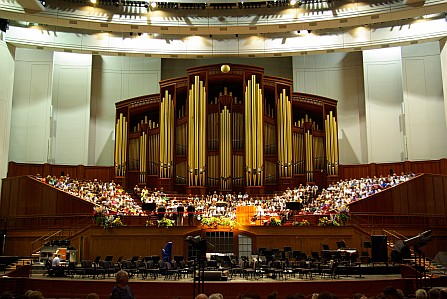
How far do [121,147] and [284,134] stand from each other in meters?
7.89

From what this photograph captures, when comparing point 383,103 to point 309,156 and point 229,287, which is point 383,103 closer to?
point 309,156

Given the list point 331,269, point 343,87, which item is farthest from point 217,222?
point 343,87

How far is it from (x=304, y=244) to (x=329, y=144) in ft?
26.2

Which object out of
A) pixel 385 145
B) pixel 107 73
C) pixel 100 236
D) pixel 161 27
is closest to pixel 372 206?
pixel 385 145

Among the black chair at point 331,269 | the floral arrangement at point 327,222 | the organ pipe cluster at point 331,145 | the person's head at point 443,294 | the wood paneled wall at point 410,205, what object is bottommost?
the black chair at point 331,269

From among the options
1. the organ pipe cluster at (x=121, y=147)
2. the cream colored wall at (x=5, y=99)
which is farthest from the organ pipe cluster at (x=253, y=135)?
the cream colored wall at (x=5, y=99)

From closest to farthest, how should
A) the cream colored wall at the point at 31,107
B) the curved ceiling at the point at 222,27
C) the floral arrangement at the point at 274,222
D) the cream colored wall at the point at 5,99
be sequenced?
the floral arrangement at the point at 274,222 < the curved ceiling at the point at 222,27 < the cream colored wall at the point at 5,99 < the cream colored wall at the point at 31,107

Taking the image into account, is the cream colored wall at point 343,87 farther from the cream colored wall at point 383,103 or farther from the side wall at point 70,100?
the side wall at point 70,100

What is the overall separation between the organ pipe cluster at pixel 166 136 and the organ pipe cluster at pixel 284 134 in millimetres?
5030

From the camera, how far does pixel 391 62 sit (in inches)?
1025

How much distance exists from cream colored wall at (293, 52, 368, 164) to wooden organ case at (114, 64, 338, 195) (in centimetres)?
263

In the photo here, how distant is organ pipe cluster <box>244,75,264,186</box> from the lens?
2280 centimetres

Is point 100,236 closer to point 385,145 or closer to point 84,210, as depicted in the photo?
point 84,210

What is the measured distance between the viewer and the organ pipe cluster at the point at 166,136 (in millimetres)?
23281
